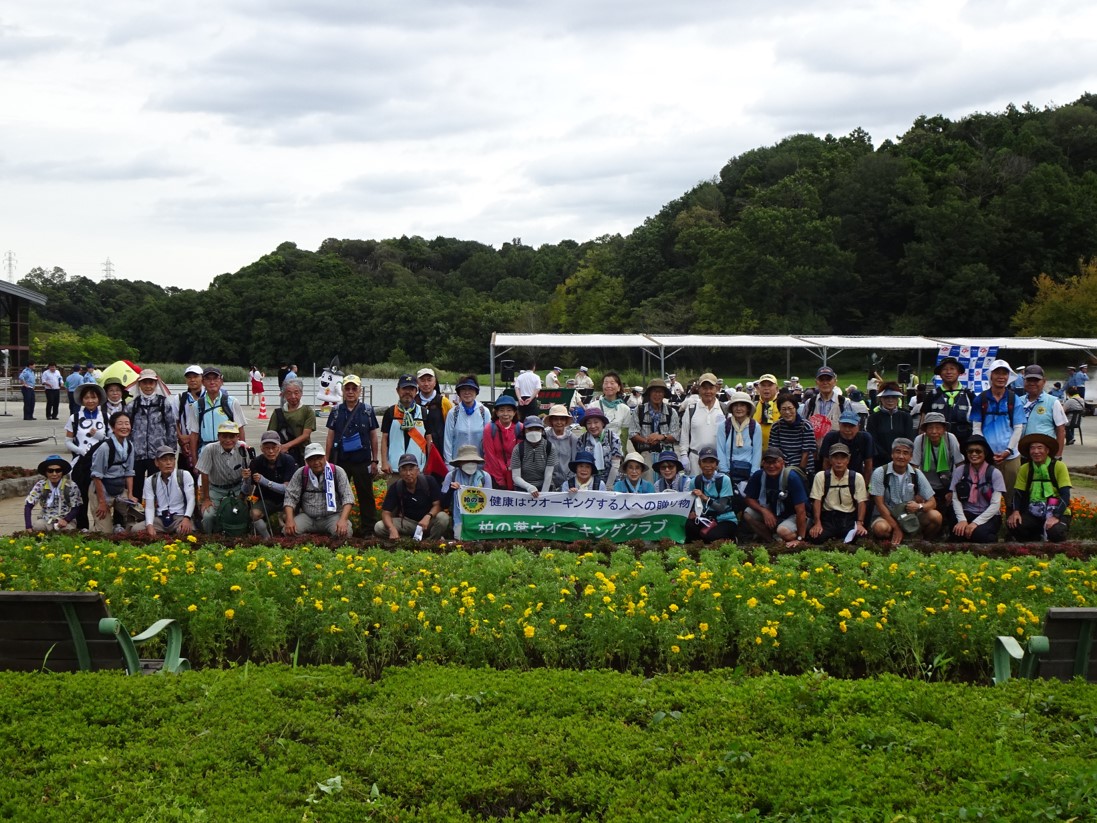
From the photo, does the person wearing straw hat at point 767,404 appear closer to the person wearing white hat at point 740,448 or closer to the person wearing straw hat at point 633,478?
the person wearing white hat at point 740,448

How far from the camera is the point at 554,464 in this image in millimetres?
9609

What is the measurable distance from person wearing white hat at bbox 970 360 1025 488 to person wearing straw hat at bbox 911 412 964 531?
609 millimetres

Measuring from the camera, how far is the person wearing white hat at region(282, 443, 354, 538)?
9211 mm

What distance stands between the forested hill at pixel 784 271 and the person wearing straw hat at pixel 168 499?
48.1 metres

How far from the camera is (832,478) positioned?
9203mm

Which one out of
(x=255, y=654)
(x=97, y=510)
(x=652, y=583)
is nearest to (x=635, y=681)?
(x=652, y=583)

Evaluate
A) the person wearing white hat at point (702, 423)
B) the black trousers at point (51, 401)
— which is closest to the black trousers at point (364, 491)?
the person wearing white hat at point (702, 423)

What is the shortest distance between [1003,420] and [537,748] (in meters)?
7.13

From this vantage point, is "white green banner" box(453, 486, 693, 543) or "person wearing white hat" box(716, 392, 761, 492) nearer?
"white green banner" box(453, 486, 693, 543)

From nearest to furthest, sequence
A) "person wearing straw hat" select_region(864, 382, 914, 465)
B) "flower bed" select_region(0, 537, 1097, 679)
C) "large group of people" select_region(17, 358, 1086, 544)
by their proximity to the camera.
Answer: "flower bed" select_region(0, 537, 1097, 679)
"large group of people" select_region(17, 358, 1086, 544)
"person wearing straw hat" select_region(864, 382, 914, 465)

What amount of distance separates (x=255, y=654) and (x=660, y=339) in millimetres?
21711

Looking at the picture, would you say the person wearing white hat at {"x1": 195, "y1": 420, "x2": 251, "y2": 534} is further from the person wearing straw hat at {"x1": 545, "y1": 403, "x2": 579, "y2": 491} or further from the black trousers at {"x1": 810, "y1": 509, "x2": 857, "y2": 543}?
the black trousers at {"x1": 810, "y1": 509, "x2": 857, "y2": 543}

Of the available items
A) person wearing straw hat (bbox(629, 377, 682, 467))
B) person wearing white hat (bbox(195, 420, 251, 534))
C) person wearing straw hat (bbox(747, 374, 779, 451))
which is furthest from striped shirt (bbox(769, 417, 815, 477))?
person wearing white hat (bbox(195, 420, 251, 534))

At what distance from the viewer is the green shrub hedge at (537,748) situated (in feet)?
13.9
